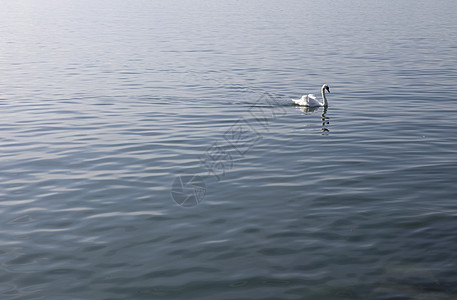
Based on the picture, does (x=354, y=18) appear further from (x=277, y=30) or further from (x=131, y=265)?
(x=131, y=265)

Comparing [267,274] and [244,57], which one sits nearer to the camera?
[267,274]

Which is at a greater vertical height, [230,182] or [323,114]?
[323,114]

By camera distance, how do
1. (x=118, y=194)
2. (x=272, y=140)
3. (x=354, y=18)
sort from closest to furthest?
(x=118, y=194), (x=272, y=140), (x=354, y=18)

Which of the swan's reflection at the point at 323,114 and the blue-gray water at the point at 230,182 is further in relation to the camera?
the swan's reflection at the point at 323,114

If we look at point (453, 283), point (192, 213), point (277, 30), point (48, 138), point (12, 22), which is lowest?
point (453, 283)

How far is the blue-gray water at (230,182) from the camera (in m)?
9.98

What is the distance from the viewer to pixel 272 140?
Answer: 62.1 feet

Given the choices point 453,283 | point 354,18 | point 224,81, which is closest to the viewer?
point 453,283

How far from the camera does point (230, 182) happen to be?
580 inches

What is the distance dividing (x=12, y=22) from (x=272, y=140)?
62.5m

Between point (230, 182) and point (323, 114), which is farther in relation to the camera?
point (323, 114)

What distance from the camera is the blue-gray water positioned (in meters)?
9.98

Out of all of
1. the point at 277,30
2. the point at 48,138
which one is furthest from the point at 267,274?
the point at 277,30

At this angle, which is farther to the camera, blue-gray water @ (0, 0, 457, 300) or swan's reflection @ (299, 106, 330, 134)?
swan's reflection @ (299, 106, 330, 134)
